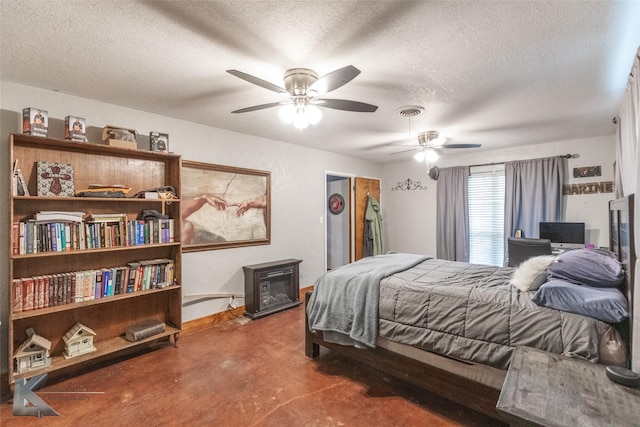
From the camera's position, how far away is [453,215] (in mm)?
5402

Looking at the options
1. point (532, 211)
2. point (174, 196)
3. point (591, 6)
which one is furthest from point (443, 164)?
point (174, 196)

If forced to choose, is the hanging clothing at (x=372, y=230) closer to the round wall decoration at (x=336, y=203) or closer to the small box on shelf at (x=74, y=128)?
the round wall decoration at (x=336, y=203)

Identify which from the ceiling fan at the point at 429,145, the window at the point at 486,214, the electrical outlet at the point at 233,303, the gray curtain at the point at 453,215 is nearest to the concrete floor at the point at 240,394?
the electrical outlet at the point at 233,303

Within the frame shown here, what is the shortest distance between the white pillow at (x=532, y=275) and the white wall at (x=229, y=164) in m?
3.07

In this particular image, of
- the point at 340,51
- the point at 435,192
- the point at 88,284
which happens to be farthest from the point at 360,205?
the point at 88,284

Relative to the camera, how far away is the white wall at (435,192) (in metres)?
4.14

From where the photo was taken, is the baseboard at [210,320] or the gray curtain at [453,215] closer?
the baseboard at [210,320]

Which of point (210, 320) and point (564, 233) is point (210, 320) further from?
point (564, 233)

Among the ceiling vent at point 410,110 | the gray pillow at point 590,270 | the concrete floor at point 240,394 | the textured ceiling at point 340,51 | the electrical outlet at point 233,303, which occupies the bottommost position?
the concrete floor at point 240,394

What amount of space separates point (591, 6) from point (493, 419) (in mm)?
2490

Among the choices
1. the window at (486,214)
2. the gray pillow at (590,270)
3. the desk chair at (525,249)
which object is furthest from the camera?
the window at (486,214)

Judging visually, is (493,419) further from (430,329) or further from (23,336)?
(23,336)

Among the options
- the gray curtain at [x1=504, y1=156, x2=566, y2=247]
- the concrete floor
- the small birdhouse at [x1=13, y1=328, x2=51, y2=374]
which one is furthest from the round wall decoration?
the small birdhouse at [x1=13, y1=328, x2=51, y2=374]

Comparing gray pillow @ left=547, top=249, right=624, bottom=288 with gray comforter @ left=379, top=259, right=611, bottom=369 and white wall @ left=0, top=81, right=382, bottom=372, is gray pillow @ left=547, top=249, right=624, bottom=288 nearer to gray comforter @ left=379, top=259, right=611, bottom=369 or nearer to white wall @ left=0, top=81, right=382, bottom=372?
gray comforter @ left=379, top=259, right=611, bottom=369
